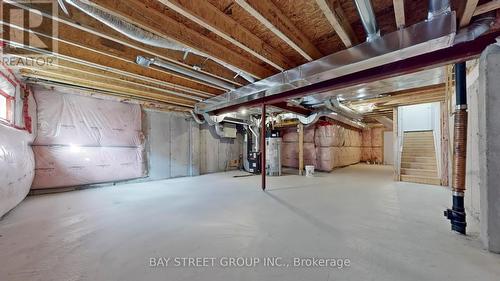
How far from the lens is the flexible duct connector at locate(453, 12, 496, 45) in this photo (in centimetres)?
164

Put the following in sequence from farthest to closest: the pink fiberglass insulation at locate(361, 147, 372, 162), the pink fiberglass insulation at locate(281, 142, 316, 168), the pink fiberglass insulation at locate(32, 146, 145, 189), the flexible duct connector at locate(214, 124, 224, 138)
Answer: the pink fiberglass insulation at locate(361, 147, 372, 162) → the pink fiberglass insulation at locate(281, 142, 316, 168) → the flexible duct connector at locate(214, 124, 224, 138) → the pink fiberglass insulation at locate(32, 146, 145, 189)

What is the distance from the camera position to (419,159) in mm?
5441

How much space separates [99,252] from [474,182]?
4.30 meters

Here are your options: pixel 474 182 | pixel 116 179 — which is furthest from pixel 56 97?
pixel 474 182

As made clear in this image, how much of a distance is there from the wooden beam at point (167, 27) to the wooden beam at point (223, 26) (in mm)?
355

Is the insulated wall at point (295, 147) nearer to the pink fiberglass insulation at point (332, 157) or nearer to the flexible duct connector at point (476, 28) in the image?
the pink fiberglass insulation at point (332, 157)

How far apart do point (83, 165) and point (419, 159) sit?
8.64 metres

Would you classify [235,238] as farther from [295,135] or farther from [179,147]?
[295,135]

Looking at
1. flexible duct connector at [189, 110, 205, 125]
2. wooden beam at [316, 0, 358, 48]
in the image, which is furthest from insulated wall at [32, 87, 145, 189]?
wooden beam at [316, 0, 358, 48]

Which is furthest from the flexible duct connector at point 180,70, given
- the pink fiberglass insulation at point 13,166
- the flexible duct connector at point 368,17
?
the flexible duct connector at point 368,17

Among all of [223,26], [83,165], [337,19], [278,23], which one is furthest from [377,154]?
[83,165]

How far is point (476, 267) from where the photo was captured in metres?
1.44

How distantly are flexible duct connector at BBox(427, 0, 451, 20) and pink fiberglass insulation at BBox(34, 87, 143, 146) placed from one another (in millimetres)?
5627

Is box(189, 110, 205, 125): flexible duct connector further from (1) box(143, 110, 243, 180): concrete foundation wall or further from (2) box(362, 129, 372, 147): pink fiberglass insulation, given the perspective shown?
(2) box(362, 129, 372, 147): pink fiberglass insulation
